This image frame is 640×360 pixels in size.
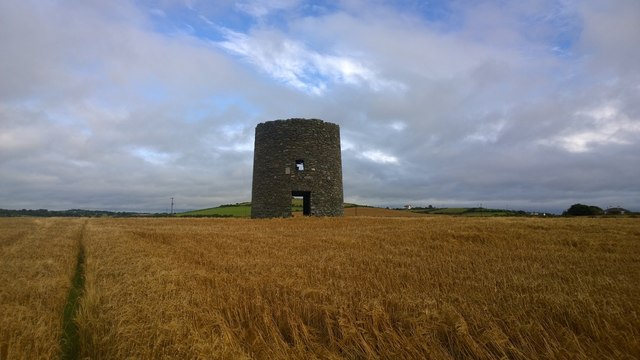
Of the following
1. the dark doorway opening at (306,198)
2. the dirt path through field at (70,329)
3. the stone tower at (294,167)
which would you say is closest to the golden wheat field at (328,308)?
the dirt path through field at (70,329)

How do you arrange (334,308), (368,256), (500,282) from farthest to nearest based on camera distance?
(368,256) < (500,282) < (334,308)

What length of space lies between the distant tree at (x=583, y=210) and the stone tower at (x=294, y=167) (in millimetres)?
18718

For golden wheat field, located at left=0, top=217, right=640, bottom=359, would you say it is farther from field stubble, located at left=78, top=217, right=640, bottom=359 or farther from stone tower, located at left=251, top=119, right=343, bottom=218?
stone tower, located at left=251, top=119, right=343, bottom=218

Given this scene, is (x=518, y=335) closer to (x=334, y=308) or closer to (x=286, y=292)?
(x=334, y=308)

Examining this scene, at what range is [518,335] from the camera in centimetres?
388

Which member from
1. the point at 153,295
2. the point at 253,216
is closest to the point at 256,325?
the point at 153,295

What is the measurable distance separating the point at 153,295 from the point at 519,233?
12.2m

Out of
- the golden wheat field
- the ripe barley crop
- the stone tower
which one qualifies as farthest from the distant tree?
the ripe barley crop

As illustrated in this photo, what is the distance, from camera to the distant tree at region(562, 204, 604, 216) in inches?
1261

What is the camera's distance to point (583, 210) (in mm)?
32500

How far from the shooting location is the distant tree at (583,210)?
32031mm

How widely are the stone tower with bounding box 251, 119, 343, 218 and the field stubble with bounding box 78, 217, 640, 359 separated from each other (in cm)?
1693

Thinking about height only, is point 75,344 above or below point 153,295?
below

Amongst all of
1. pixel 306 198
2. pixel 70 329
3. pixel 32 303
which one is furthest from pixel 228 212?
pixel 70 329
